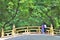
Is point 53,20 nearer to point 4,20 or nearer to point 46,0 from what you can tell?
point 46,0

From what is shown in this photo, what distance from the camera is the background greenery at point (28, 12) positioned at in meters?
22.0

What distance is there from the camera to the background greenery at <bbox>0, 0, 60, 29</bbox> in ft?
72.0

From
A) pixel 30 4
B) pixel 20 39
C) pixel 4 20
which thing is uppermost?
pixel 30 4

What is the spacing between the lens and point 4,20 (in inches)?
879

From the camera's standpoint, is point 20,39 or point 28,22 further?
point 28,22

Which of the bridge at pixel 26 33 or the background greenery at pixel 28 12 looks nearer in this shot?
the bridge at pixel 26 33

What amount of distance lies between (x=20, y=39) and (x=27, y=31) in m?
4.68

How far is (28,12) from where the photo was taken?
22969mm

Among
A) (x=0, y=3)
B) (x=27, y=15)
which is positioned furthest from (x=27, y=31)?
(x=0, y=3)

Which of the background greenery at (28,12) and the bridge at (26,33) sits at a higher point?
the background greenery at (28,12)

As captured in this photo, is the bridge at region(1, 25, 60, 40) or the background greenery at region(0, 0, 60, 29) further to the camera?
the background greenery at region(0, 0, 60, 29)

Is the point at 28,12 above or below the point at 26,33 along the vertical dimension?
above

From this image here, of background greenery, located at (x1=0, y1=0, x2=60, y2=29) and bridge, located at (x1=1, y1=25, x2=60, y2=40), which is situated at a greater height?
background greenery, located at (x1=0, y1=0, x2=60, y2=29)

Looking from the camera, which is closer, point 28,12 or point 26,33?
point 26,33
